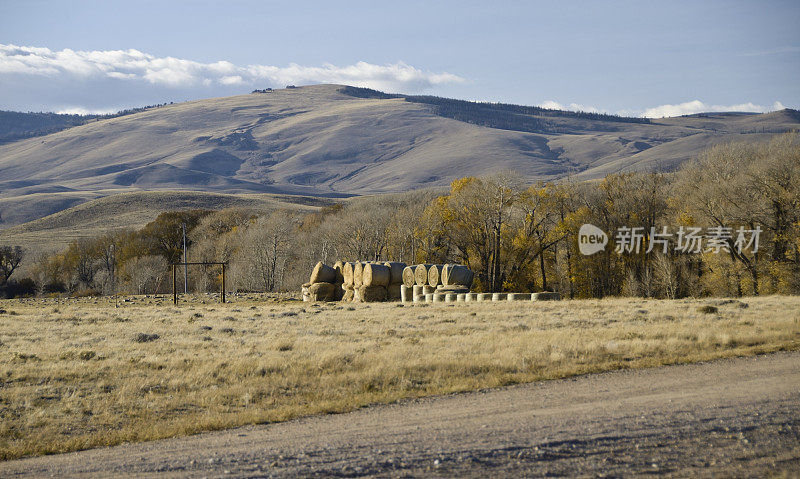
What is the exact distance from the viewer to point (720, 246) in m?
51.6

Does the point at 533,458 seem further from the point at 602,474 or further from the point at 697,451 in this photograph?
the point at 697,451

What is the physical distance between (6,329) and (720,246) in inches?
1826

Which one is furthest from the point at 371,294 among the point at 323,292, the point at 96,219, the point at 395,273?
the point at 96,219

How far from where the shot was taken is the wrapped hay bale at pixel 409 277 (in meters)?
42.1

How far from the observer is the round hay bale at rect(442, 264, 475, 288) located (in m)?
40.7

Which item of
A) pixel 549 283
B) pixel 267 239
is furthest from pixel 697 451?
pixel 267 239

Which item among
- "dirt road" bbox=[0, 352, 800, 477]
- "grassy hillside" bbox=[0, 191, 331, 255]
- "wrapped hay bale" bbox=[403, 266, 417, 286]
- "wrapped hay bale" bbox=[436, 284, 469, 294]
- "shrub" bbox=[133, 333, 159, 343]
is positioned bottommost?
"dirt road" bbox=[0, 352, 800, 477]

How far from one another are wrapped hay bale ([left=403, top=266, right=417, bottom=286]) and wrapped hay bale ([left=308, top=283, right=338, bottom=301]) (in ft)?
14.9

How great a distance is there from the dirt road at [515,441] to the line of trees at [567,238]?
4127cm

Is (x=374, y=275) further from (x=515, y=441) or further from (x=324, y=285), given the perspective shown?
(x=515, y=441)

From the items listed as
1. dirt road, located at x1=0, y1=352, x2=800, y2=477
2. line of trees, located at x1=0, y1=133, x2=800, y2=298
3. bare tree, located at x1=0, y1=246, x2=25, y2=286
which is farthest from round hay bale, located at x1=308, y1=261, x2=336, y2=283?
bare tree, located at x1=0, y1=246, x2=25, y2=286

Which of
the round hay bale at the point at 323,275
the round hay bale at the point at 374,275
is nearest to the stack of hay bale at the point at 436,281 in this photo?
the round hay bale at the point at 374,275

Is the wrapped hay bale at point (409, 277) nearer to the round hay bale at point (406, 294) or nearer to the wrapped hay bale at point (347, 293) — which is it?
the round hay bale at point (406, 294)

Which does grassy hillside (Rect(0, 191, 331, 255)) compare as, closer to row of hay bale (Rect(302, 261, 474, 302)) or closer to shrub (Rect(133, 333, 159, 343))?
row of hay bale (Rect(302, 261, 474, 302))
